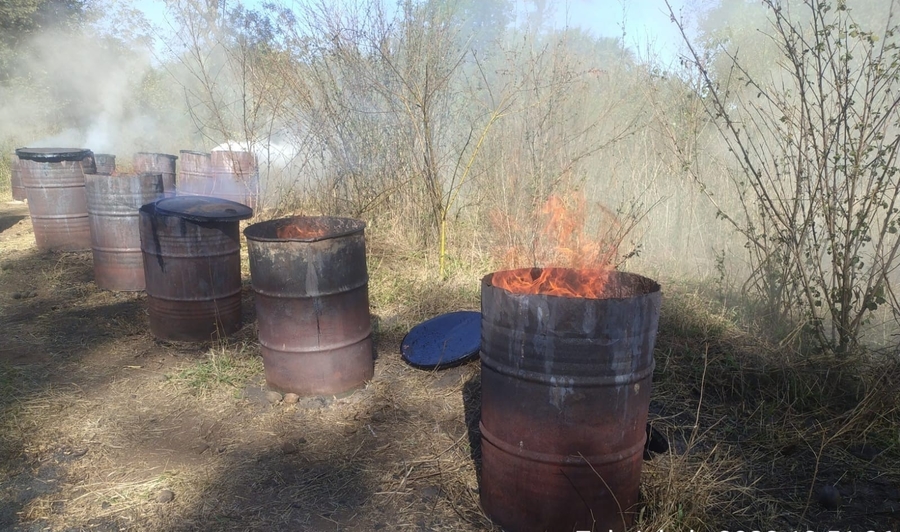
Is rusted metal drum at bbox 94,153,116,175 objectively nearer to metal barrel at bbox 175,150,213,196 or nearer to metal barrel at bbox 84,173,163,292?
metal barrel at bbox 175,150,213,196

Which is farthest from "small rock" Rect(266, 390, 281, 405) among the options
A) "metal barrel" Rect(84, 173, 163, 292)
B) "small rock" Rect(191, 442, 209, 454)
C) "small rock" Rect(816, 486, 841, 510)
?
"small rock" Rect(816, 486, 841, 510)

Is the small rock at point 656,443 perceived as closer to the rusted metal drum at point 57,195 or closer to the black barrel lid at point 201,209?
the black barrel lid at point 201,209

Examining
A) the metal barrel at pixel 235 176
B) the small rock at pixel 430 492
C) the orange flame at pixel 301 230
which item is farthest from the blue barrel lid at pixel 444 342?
the metal barrel at pixel 235 176

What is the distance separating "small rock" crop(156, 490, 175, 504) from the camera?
2676 mm

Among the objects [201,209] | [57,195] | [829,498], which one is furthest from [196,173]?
[829,498]

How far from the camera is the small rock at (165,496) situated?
8.78ft

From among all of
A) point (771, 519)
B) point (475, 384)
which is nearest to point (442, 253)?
point (475, 384)

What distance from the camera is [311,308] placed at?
3527 millimetres

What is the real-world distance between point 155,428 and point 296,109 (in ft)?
16.5

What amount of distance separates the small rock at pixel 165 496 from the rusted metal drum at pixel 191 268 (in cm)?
212

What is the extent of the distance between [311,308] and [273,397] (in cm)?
68

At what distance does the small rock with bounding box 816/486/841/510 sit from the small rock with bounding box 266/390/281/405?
3.09 metres

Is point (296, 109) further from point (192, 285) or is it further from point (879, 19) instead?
point (879, 19)

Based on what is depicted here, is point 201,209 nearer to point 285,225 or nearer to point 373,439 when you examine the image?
point 285,225
